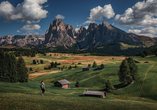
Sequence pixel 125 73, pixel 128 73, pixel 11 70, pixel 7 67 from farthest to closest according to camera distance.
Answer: pixel 128 73
pixel 125 73
pixel 11 70
pixel 7 67

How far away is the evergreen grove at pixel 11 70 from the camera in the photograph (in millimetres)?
46156

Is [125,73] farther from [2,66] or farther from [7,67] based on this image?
[2,66]

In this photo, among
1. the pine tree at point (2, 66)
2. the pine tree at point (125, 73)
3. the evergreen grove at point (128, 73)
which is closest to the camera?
the pine tree at point (2, 66)

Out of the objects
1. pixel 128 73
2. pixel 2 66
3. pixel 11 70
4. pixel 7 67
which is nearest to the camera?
pixel 2 66

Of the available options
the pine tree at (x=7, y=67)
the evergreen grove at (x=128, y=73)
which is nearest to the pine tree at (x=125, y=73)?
the evergreen grove at (x=128, y=73)

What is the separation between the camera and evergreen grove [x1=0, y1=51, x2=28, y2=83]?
4616 centimetres

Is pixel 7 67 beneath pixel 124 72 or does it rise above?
above

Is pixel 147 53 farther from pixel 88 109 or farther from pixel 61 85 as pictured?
pixel 88 109

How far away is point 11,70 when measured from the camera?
48.4 metres

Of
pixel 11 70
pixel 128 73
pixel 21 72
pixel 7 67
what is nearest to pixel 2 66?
pixel 7 67

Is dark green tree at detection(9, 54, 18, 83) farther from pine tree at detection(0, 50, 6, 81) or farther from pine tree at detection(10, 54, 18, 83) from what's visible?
pine tree at detection(0, 50, 6, 81)

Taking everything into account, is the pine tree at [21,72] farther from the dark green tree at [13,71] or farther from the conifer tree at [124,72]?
the conifer tree at [124,72]

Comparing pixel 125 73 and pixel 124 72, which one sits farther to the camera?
pixel 124 72

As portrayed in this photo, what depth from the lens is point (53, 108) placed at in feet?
51.6
